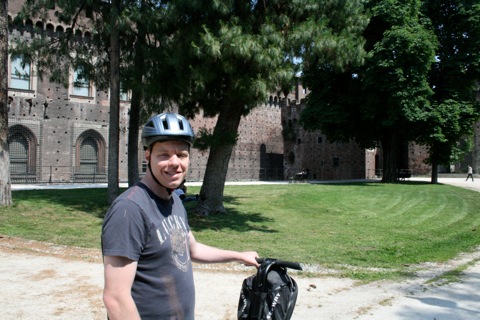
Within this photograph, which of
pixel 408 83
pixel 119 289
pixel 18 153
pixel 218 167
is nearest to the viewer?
pixel 119 289

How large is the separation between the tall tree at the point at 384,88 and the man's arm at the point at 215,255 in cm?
2060

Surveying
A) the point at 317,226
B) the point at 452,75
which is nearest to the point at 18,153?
the point at 317,226

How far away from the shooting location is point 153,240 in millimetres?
1972

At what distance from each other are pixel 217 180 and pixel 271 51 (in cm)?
428

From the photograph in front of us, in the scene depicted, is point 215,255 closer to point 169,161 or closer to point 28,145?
point 169,161

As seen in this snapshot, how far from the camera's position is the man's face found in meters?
2.11

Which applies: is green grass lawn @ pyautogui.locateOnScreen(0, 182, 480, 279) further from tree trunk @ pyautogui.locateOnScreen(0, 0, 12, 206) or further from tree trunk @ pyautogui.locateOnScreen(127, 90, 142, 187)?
tree trunk @ pyautogui.locateOnScreen(127, 90, 142, 187)

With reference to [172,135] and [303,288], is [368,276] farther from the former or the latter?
[172,135]

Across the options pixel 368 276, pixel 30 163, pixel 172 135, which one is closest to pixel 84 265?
pixel 368 276

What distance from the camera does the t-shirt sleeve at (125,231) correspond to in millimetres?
1818

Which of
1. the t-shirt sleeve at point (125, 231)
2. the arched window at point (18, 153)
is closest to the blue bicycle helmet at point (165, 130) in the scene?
the t-shirt sleeve at point (125, 231)

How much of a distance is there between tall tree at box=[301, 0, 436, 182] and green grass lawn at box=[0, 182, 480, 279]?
8077mm

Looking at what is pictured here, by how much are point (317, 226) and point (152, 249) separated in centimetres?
1030

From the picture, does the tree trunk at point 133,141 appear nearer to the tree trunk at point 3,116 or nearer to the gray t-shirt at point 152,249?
the tree trunk at point 3,116
